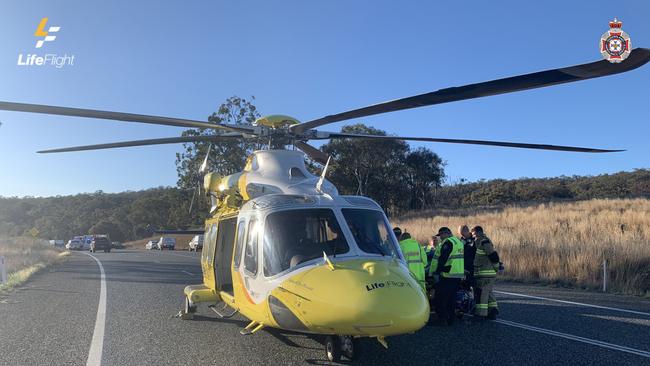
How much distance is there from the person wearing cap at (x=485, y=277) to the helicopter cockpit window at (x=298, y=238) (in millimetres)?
4564

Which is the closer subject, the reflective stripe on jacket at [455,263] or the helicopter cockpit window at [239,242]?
the helicopter cockpit window at [239,242]

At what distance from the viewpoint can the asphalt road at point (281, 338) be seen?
636 cm

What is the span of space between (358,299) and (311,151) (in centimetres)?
452

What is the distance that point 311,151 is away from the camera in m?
9.04

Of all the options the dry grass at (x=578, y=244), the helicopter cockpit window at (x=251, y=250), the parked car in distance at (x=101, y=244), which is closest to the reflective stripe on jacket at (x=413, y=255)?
the helicopter cockpit window at (x=251, y=250)

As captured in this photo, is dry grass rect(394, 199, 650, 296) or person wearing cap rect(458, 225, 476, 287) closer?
person wearing cap rect(458, 225, 476, 287)

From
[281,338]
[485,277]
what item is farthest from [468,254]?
[281,338]

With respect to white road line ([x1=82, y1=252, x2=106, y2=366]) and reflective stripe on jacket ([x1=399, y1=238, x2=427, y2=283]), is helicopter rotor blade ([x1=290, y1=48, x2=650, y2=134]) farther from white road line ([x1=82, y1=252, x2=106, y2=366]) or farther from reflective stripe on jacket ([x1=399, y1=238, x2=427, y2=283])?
white road line ([x1=82, y1=252, x2=106, y2=366])

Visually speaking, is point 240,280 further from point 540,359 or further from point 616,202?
point 616,202

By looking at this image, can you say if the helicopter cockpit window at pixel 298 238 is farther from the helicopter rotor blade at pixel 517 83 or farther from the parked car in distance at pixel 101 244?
the parked car in distance at pixel 101 244

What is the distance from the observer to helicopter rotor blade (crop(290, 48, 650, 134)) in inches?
150

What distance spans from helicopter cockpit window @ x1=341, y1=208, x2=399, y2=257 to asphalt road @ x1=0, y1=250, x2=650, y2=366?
1381 millimetres

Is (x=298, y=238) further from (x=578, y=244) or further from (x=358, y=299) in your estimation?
(x=578, y=244)

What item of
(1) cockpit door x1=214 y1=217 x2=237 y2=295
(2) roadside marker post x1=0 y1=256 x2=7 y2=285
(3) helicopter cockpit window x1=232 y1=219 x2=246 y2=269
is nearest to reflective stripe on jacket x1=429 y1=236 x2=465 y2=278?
(1) cockpit door x1=214 y1=217 x2=237 y2=295
